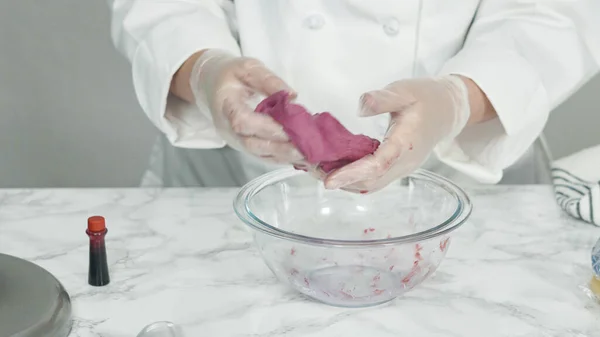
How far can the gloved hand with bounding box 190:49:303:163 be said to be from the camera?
658 mm

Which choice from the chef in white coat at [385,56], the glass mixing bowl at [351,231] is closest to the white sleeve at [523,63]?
the chef in white coat at [385,56]

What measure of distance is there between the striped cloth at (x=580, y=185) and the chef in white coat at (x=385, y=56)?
6 cm

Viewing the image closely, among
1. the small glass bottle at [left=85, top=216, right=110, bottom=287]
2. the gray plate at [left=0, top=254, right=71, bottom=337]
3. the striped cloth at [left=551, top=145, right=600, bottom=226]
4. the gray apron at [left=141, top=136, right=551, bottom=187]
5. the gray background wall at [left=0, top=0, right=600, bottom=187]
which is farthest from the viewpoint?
the gray background wall at [left=0, top=0, right=600, bottom=187]

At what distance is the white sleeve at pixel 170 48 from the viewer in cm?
89

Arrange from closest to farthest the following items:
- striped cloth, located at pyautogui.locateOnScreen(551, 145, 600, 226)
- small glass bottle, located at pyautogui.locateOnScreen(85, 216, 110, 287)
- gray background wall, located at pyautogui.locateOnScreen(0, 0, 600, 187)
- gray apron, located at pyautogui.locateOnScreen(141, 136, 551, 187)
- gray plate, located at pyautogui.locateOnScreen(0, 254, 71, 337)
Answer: gray plate, located at pyautogui.locateOnScreen(0, 254, 71, 337) → small glass bottle, located at pyautogui.locateOnScreen(85, 216, 110, 287) → striped cloth, located at pyautogui.locateOnScreen(551, 145, 600, 226) → gray apron, located at pyautogui.locateOnScreen(141, 136, 551, 187) → gray background wall, located at pyautogui.locateOnScreen(0, 0, 600, 187)

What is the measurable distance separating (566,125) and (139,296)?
1122 millimetres

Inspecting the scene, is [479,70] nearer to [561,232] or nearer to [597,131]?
[561,232]

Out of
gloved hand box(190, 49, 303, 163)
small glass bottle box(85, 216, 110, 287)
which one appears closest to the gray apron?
gloved hand box(190, 49, 303, 163)

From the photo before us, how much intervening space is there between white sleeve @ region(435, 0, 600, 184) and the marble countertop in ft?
0.20

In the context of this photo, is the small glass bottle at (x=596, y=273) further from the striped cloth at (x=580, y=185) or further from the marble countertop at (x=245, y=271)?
the striped cloth at (x=580, y=185)

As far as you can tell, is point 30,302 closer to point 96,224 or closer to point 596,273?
point 96,224

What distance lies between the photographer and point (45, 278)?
0.66m

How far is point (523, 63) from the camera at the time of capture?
881 millimetres

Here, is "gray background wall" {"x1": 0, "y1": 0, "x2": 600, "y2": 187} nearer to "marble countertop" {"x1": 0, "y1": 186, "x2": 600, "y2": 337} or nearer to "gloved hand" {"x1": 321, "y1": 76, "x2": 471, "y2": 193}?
"marble countertop" {"x1": 0, "y1": 186, "x2": 600, "y2": 337}
